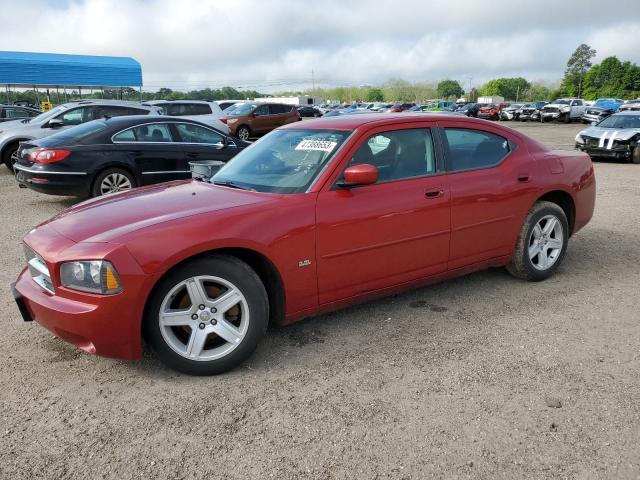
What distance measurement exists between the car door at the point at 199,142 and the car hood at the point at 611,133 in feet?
35.7

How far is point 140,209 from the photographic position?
3.40m

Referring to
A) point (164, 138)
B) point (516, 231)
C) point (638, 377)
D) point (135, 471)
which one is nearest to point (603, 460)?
point (638, 377)

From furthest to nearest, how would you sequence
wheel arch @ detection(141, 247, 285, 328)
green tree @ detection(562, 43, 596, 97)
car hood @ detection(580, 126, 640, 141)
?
green tree @ detection(562, 43, 596, 97) → car hood @ detection(580, 126, 640, 141) → wheel arch @ detection(141, 247, 285, 328)

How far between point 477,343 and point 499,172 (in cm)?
157

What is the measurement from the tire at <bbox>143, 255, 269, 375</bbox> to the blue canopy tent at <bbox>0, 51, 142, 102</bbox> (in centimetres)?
3627

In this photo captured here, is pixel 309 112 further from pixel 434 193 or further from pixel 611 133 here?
pixel 434 193

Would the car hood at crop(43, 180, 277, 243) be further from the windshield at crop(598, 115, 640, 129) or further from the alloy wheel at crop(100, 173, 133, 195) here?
the windshield at crop(598, 115, 640, 129)

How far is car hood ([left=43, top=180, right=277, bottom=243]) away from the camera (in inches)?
122

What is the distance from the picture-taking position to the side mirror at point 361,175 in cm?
343

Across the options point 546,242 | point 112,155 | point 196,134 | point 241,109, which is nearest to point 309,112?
point 241,109

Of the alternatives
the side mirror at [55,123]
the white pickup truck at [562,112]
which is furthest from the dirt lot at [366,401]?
the white pickup truck at [562,112]

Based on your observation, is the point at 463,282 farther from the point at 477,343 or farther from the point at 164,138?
the point at 164,138

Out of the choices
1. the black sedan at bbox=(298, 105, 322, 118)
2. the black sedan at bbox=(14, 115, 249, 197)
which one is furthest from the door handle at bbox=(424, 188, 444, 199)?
the black sedan at bbox=(298, 105, 322, 118)

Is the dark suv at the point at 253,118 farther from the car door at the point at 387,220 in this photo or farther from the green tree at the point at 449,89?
the green tree at the point at 449,89
